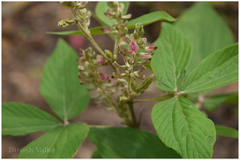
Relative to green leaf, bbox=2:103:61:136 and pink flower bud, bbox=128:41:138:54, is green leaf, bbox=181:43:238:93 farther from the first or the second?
green leaf, bbox=2:103:61:136

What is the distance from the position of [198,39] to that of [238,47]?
2.51ft

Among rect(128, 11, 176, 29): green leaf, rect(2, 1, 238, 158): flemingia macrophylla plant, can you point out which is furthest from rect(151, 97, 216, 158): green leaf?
rect(128, 11, 176, 29): green leaf

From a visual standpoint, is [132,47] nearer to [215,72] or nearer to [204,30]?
[215,72]

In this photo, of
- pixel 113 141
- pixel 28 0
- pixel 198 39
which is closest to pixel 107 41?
pixel 28 0

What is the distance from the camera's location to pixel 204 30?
199 centimetres

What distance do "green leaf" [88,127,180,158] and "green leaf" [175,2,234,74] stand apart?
903 mm

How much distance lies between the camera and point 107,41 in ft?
17.3

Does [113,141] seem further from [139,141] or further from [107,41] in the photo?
[107,41]

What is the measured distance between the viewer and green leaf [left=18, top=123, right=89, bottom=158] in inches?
49.9

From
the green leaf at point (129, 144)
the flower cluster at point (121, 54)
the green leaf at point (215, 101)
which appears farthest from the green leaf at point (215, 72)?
the green leaf at point (215, 101)

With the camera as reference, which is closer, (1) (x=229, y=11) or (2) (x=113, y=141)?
(2) (x=113, y=141)

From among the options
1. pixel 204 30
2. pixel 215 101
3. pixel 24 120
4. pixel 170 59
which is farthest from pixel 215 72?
pixel 24 120

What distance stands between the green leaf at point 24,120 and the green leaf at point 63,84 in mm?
109

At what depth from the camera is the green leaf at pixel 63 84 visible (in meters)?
1.67
